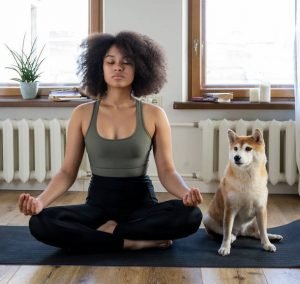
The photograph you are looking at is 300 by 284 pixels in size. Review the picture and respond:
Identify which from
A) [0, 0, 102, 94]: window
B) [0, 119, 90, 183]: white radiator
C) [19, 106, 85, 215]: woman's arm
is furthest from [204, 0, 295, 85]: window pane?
[19, 106, 85, 215]: woman's arm

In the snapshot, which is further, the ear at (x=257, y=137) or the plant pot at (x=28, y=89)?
the plant pot at (x=28, y=89)

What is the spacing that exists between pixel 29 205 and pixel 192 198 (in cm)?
61

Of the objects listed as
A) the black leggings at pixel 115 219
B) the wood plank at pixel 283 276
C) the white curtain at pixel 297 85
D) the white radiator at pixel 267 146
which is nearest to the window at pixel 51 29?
the white radiator at pixel 267 146

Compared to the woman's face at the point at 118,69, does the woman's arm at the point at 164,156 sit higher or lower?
lower

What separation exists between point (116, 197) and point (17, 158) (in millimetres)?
1618

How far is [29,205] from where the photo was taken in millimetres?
1984

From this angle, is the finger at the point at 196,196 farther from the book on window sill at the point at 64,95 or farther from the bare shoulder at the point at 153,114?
the book on window sill at the point at 64,95

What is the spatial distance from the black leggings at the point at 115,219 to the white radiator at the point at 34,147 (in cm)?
134

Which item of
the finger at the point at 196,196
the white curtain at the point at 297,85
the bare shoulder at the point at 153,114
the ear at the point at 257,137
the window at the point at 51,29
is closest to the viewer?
the finger at the point at 196,196

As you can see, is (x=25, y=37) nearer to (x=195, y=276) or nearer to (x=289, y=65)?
(x=289, y=65)

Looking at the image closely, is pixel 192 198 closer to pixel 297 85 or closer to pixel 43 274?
pixel 43 274

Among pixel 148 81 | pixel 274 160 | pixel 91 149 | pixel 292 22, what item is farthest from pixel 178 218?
pixel 292 22

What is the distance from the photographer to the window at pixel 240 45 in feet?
11.7

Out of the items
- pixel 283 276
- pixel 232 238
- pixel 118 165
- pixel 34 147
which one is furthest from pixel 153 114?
pixel 34 147
